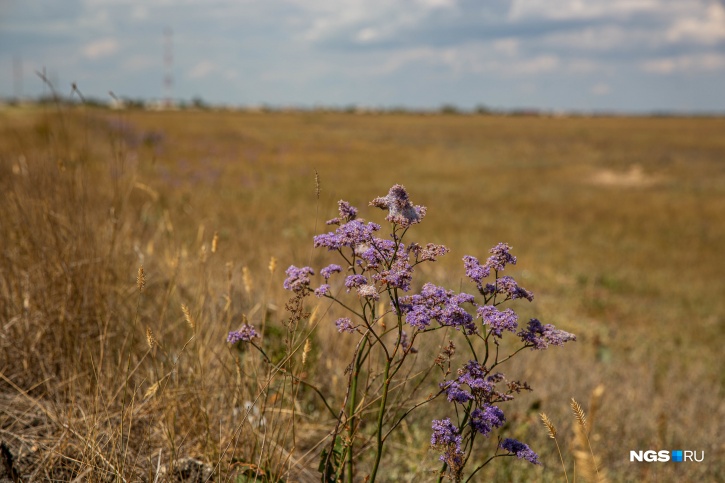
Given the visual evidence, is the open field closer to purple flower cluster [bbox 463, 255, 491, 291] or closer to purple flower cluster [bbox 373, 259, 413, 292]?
purple flower cluster [bbox 373, 259, 413, 292]

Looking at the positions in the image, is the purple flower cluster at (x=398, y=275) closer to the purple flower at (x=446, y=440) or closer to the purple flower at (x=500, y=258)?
the purple flower at (x=500, y=258)

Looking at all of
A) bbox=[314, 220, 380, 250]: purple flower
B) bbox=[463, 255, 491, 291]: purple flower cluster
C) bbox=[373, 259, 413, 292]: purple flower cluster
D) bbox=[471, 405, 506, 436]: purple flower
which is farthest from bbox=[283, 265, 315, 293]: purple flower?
bbox=[471, 405, 506, 436]: purple flower

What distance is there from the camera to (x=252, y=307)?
4176mm

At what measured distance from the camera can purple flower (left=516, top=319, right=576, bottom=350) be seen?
175cm

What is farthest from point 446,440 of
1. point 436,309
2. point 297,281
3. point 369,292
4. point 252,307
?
point 252,307

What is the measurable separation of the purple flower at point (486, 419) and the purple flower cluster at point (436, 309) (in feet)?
0.74

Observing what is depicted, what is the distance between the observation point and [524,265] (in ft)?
36.7

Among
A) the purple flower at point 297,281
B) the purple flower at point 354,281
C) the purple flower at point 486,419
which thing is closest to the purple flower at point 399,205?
the purple flower at point 354,281

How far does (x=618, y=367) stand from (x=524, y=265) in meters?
5.00

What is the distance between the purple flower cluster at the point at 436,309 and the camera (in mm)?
1601

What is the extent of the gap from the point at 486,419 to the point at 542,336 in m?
0.34

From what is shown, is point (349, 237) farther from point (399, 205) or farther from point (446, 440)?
point (446, 440)

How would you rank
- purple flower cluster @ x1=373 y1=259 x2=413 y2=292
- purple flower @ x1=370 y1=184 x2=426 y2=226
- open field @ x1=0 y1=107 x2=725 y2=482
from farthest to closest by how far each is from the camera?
1. open field @ x1=0 y1=107 x2=725 y2=482
2. purple flower @ x1=370 y1=184 x2=426 y2=226
3. purple flower cluster @ x1=373 y1=259 x2=413 y2=292

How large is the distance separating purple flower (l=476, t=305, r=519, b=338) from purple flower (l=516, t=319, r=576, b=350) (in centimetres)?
15
